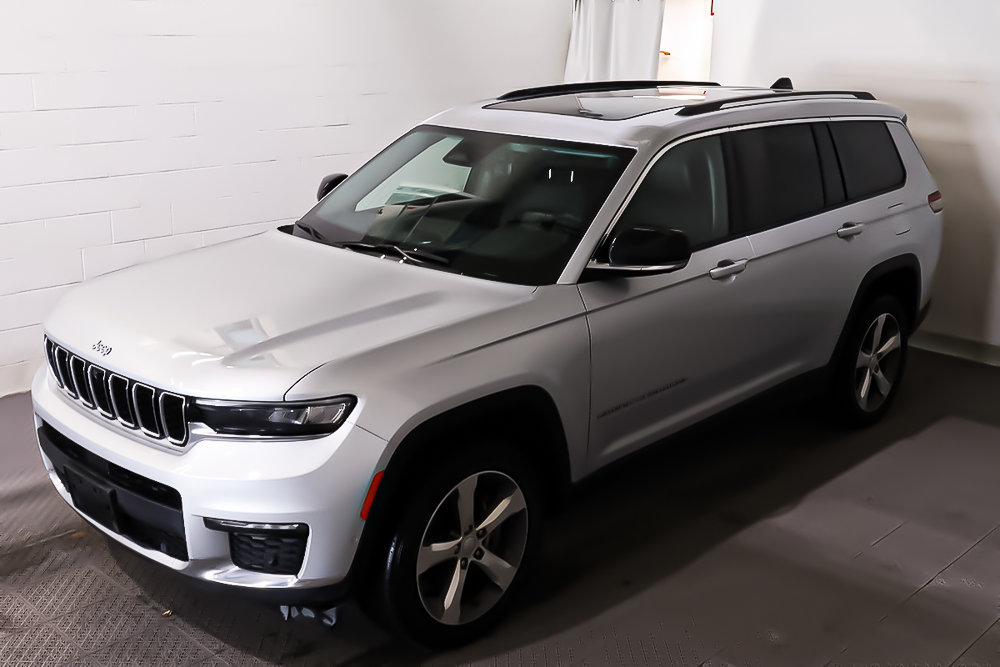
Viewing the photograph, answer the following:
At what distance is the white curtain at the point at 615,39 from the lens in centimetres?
729

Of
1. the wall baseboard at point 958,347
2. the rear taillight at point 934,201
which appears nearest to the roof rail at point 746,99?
Result: the rear taillight at point 934,201

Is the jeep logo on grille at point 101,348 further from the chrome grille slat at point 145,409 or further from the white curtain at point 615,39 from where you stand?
the white curtain at point 615,39

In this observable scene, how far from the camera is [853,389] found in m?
4.75

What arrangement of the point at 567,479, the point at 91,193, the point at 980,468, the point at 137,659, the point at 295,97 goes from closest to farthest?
the point at 137,659, the point at 567,479, the point at 980,468, the point at 91,193, the point at 295,97

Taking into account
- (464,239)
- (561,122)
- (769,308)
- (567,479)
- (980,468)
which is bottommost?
(980,468)

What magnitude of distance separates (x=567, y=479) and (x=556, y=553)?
0.55 meters

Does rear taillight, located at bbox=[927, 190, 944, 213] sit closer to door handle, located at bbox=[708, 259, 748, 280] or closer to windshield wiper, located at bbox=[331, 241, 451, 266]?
door handle, located at bbox=[708, 259, 748, 280]

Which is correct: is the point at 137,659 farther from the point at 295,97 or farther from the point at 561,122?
the point at 295,97

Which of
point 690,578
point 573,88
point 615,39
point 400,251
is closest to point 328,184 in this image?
point 400,251

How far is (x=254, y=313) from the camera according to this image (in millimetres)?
3051

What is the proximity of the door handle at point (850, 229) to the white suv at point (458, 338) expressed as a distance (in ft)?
0.04

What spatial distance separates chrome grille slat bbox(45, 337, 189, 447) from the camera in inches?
109

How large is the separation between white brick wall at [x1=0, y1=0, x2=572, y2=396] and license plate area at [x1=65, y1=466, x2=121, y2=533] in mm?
2545

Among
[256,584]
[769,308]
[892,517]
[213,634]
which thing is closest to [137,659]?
[213,634]
